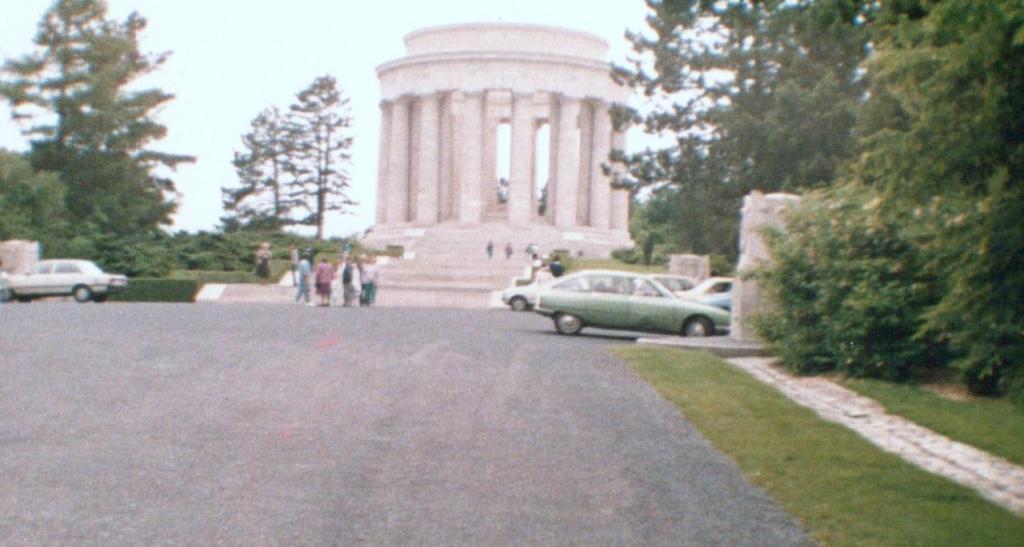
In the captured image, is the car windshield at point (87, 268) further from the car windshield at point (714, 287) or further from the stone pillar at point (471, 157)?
the stone pillar at point (471, 157)

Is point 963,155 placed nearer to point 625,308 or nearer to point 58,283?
point 625,308

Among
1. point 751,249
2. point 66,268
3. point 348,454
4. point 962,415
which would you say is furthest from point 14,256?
point 348,454

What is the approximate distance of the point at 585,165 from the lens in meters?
83.1

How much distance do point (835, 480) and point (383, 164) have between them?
77671mm

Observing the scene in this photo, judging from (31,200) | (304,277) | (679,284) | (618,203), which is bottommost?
(304,277)

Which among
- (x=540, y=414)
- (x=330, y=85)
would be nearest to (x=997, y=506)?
(x=540, y=414)

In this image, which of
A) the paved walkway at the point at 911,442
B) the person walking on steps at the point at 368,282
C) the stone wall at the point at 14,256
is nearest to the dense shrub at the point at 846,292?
the paved walkway at the point at 911,442

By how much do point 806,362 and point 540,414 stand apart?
721 cm

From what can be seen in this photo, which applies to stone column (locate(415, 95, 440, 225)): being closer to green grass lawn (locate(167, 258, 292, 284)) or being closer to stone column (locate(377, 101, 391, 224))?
stone column (locate(377, 101, 391, 224))

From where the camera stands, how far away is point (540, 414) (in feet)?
41.4

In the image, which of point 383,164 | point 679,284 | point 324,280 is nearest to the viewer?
point 679,284

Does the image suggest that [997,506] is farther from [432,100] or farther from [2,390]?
[432,100]

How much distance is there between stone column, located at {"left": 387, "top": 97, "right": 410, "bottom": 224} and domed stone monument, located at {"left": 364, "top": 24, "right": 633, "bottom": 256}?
0.20ft

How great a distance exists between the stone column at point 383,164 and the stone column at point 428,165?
414 cm
